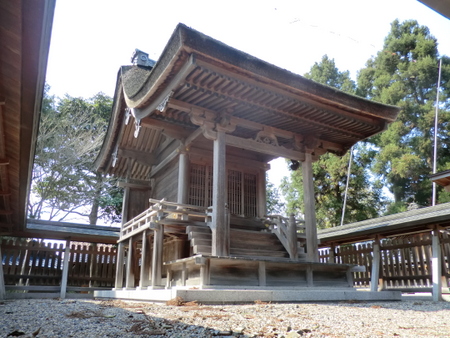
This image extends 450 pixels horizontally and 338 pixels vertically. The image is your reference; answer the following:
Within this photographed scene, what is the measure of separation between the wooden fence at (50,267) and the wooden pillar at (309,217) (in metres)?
8.52

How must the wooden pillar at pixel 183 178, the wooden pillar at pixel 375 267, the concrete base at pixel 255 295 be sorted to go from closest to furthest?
the concrete base at pixel 255 295, the wooden pillar at pixel 183 178, the wooden pillar at pixel 375 267

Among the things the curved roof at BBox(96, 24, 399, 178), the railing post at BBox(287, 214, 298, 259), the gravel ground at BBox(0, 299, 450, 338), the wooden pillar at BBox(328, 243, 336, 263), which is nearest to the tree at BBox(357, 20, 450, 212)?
the wooden pillar at BBox(328, 243, 336, 263)

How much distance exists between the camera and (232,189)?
1091 cm

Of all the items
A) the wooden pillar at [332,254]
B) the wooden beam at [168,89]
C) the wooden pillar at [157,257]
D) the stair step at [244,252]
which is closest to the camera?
the wooden beam at [168,89]

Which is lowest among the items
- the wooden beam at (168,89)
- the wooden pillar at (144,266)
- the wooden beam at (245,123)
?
the wooden pillar at (144,266)

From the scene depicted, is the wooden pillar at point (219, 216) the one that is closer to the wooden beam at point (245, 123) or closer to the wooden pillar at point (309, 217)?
the wooden beam at point (245, 123)

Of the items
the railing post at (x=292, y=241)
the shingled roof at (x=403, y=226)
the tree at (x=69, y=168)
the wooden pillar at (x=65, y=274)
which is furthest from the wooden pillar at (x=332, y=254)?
the tree at (x=69, y=168)

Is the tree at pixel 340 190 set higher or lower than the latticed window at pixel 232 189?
higher

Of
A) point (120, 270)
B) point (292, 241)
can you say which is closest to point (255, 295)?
point (292, 241)

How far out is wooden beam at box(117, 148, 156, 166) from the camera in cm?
1206

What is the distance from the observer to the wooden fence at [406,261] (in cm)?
949

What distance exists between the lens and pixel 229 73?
7.25 metres

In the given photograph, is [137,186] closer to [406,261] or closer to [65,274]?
[65,274]

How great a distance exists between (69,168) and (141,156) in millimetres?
10255
